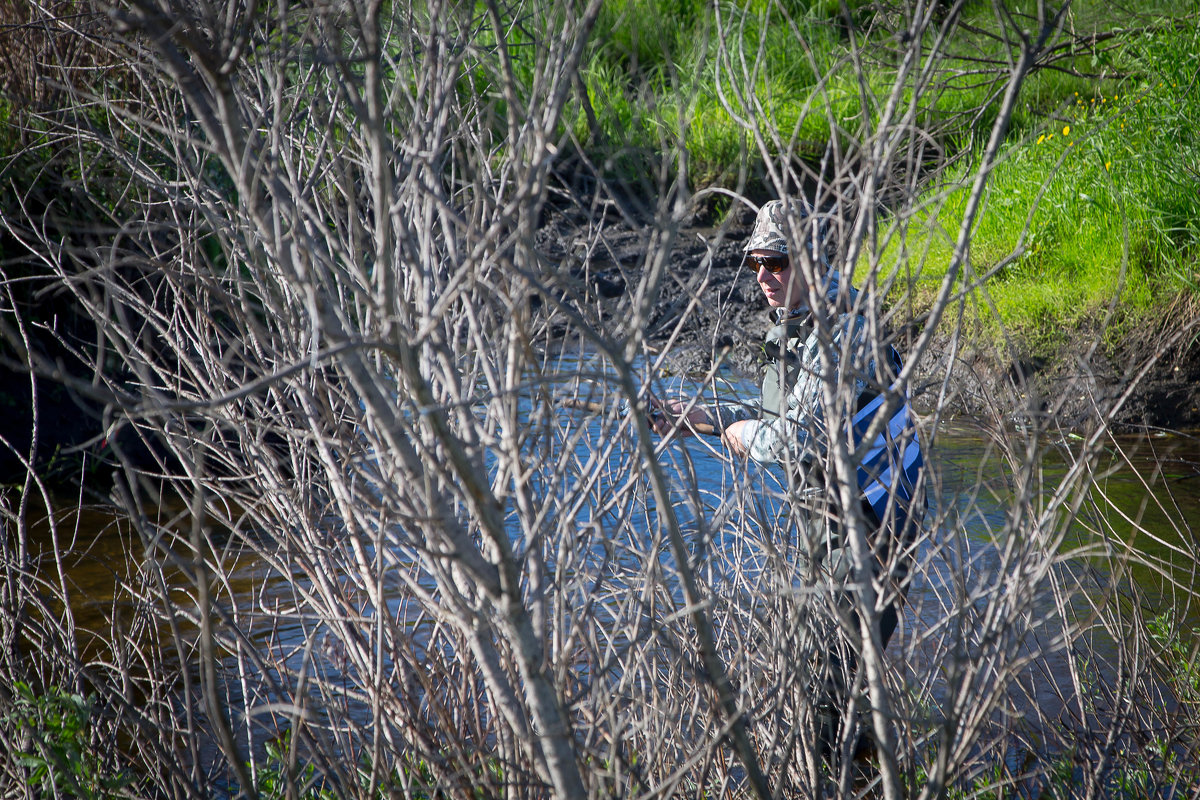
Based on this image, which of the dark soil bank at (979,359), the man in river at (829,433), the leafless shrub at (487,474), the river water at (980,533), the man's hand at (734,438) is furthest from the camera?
the river water at (980,533)

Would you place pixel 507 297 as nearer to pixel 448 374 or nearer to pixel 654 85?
pixel 448 374

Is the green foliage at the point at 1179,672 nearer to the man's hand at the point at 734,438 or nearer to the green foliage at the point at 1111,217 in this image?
the man's hand at the point at 734,438

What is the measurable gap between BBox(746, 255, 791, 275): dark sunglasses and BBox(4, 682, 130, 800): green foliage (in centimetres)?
196

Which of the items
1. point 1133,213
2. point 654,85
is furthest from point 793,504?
point 654,85

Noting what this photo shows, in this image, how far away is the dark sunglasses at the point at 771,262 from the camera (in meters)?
2.75

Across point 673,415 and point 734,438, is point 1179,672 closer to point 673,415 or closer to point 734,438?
point 734,438

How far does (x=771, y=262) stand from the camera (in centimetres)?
278

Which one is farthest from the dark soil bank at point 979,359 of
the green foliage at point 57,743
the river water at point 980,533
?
the green foliage at point 57,743

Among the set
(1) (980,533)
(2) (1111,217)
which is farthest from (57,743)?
(2) (1111,217)

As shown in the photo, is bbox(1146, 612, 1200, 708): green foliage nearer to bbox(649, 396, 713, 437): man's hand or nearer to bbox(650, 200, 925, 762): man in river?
bbox(650, 200, 925, 762): man in river

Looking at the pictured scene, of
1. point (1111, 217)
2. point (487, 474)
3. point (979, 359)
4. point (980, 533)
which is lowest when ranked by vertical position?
point (980, 533)

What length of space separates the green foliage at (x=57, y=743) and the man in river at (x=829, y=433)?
1.28 metres

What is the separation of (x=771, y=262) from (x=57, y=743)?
2059 mm

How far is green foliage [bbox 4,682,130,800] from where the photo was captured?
1.82m
